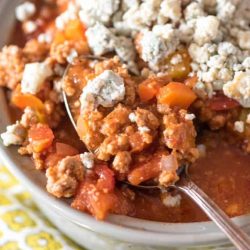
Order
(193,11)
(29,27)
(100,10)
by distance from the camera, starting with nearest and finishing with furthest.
Answer: 1. (193,11)
2. (100,10)
3. (29,27)

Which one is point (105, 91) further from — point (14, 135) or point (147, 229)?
point (147, 229)

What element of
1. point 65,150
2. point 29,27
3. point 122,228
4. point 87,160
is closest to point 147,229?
point 122,228

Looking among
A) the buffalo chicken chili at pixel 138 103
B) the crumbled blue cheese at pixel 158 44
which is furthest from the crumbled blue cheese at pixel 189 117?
the crumbled blue cheese at pixel 158 44

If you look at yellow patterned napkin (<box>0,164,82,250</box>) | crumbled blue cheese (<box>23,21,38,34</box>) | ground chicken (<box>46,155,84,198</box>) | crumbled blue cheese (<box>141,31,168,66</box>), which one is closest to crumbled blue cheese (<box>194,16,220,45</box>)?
crumbled blue cheese (<box>141,31,168,66</box>)

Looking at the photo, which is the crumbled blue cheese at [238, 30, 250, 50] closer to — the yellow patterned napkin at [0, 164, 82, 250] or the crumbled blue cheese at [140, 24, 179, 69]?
the crumbled blue cheese at [140, 24, 179, 69]

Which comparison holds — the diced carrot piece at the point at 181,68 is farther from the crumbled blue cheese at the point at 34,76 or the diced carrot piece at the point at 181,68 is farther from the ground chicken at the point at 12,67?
the ground chicken at the point at 12,67

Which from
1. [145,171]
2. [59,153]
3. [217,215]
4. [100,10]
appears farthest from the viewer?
[100,10]

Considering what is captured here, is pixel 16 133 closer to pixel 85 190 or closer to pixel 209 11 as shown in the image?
pixel 85 190
